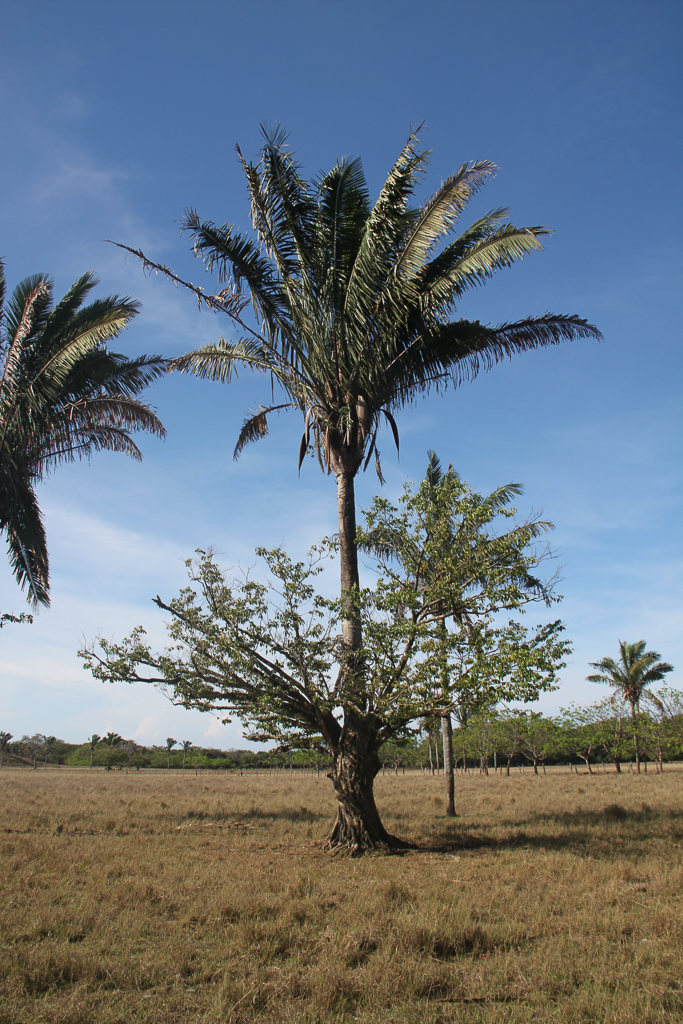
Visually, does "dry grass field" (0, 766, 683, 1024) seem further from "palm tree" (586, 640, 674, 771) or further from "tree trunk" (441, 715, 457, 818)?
"palm tree" (586, 640, 674, 771)

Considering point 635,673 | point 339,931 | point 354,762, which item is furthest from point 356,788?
point 635,673

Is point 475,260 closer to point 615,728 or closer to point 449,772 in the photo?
point 449,772

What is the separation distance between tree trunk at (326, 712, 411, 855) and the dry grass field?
2.27ft

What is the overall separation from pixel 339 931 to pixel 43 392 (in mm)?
12898

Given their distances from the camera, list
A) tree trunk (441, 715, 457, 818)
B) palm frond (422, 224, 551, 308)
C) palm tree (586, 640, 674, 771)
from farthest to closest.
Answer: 1. palm tree (586, 640, 674, 771)
2. tree trunk (441, 715, 457, 818)
3. palm frond (422, 224, 551, 308)

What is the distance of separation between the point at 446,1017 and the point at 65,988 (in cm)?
336

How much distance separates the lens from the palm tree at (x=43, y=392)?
46.2ft

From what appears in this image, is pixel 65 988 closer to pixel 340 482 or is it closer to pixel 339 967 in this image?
pixel 339 967

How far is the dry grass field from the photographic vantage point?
502 centimetres

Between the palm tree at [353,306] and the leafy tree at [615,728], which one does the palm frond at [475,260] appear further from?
the leafy tree at [615,728]

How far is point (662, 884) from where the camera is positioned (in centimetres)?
865

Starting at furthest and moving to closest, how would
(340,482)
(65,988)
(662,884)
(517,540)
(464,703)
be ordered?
(340,482) < (517,540) < (464,703) < (662,884) < (65,988)

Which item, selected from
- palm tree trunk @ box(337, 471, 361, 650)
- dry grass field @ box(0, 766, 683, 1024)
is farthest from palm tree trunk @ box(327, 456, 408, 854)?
dry grass field @ box(0, 766, 683, 1024)

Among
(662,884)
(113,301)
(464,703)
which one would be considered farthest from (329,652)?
(113,301)
